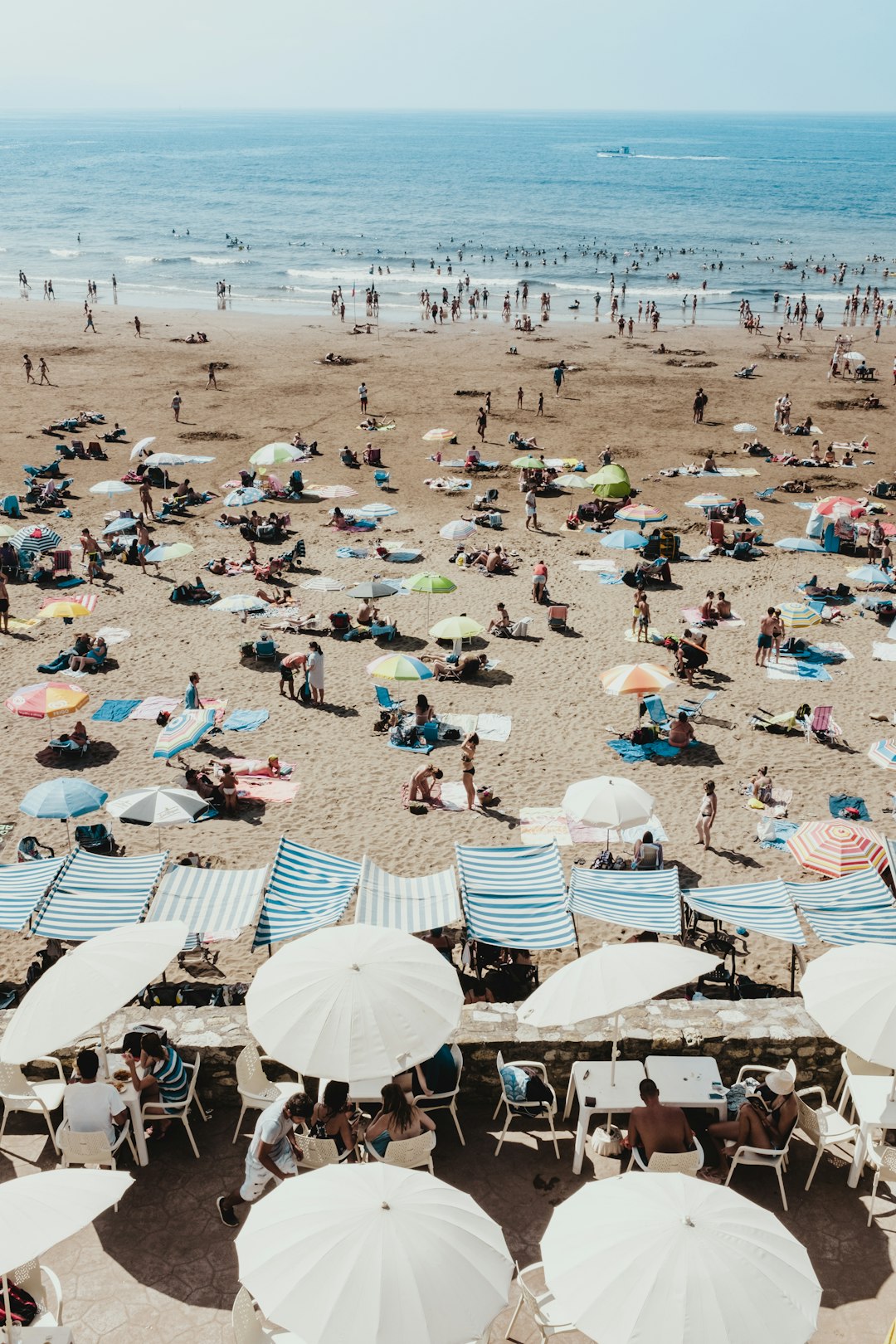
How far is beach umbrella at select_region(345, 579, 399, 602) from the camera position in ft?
68.2

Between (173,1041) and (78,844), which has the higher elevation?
(173,1041)

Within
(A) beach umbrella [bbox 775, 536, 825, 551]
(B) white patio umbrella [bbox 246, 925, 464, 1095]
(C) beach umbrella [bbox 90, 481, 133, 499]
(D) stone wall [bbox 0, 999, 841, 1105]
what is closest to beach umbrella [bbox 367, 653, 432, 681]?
(D) stone wall [bbox 0, 999, 841, 1105]

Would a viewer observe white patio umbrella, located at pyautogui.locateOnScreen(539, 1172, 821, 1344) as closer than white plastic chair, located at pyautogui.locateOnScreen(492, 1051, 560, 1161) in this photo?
Yes

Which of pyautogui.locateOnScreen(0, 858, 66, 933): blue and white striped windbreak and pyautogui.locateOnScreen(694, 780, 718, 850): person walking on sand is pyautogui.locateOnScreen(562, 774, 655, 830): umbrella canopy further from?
pyautogui.locateOnScreen(0, 858, 66, 933): blue and white striped windbreak

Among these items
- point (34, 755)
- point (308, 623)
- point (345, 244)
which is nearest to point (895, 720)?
point (308, 623)

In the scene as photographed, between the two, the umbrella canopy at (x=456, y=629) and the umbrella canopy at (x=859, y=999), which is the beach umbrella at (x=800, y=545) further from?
the umbrella canopy at (x=859, y=999)

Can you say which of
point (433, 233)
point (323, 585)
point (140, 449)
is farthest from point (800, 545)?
point (433, 233)

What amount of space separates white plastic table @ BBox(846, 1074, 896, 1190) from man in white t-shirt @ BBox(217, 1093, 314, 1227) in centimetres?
405

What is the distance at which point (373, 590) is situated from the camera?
20891 mm

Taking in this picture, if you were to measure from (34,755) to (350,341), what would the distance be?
1410 inches

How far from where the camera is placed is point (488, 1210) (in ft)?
23.9

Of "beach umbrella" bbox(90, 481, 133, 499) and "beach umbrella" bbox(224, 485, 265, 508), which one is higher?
"beach umbrella" bbox(90, 481, 133, 499)

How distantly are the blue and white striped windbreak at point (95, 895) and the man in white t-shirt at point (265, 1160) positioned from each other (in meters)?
3.78

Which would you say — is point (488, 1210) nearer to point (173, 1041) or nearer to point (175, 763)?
point (173, 1041)
